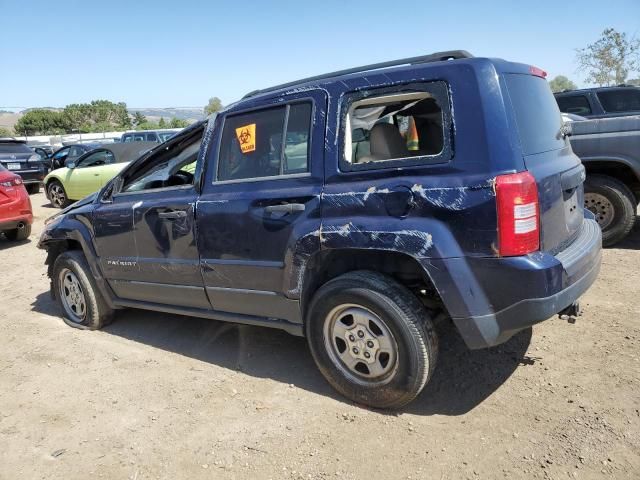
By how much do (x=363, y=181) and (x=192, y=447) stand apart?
1815mm

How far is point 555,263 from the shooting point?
2.57m

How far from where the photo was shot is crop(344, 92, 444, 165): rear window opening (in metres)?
2.92

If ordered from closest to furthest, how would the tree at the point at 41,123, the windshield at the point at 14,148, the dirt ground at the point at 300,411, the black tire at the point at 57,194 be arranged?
1. the dirt ground at the point at 300,411
2. the black tire at the point at 57,194
3. the windshield at the point at 14,148
4. the tree at the point at 41,123

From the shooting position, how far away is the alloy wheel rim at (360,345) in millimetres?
2893

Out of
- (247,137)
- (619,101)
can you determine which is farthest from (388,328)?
(619,101)

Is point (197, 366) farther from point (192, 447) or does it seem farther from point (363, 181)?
point (363, 181)

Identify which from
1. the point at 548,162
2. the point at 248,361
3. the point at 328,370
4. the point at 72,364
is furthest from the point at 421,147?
the point at 72,364

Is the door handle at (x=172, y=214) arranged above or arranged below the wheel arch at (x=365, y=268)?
above

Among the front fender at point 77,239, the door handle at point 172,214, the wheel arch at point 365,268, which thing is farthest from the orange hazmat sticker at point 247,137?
the front fender at point 77,239

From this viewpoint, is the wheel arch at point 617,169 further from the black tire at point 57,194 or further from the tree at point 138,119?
the tree at point 138,119

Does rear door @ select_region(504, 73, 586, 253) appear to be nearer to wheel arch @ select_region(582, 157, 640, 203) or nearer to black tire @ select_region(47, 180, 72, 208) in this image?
wheel arch @ select_region(582, 157, 640, 203)

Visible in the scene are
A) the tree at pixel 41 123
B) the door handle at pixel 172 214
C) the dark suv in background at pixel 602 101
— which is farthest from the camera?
the tree at pixel 41 123

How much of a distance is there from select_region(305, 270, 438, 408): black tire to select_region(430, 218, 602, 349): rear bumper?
0.23 meters

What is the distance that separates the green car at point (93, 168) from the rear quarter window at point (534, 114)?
33.6 feet
